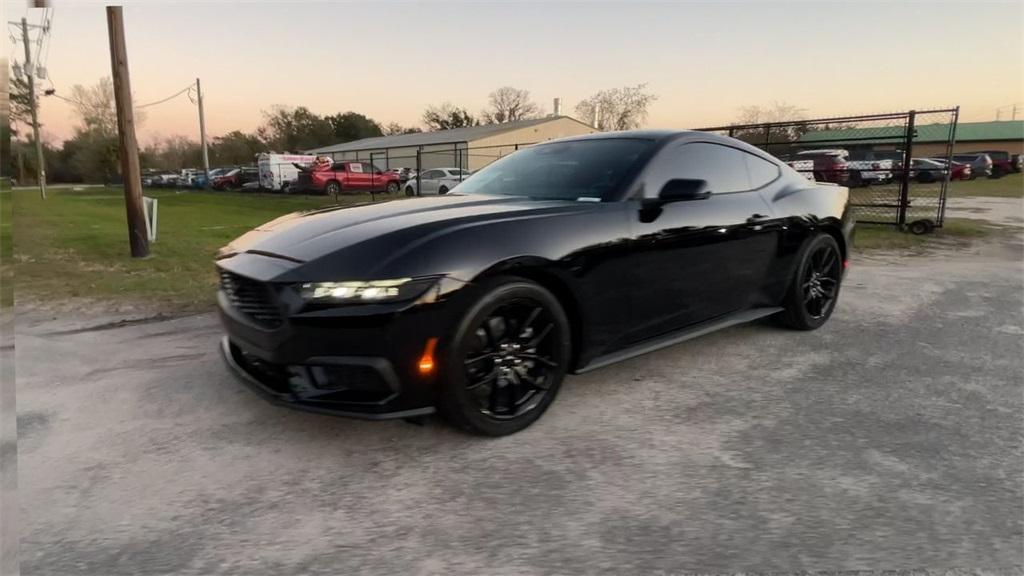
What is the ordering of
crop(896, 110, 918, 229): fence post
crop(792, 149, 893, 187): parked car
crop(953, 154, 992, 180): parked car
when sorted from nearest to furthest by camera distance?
crop(896, 110, 918, 229): fence post < crop(792, 149, 893, 187): parked car < crop(953, 154, 992, 180): parked car

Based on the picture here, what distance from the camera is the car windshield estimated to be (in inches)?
140

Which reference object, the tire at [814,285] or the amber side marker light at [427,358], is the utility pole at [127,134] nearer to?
the amber side marker light at [427,358]

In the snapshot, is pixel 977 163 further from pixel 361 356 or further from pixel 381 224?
pixel 361 356

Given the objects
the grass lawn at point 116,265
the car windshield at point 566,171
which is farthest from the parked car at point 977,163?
the car windshield at point 566,171

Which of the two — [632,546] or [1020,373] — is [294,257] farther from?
[1020,373]

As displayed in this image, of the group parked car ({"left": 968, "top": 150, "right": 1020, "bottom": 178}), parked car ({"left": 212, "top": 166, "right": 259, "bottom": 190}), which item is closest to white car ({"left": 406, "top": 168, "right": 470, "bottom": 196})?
parked car ({"left": 212, "top": 166, "right": 259, "bottom": 190})

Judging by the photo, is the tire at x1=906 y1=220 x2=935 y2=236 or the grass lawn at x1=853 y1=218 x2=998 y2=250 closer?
the grass lawn at x1=853 y1=218 x2=998 y2=250

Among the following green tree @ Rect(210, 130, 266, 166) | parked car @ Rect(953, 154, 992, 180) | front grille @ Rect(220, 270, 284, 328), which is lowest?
front grille @ Rect(220, 270, 284, 328)

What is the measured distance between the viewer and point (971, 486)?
2566 mm

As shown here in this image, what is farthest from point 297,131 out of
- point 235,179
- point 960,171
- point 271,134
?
point 960,171

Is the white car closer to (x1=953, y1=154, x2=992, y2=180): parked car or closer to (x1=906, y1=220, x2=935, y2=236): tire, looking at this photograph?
(x1=906, y1=220, x2=935, y2=236): tire

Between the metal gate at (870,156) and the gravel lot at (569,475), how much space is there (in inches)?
215

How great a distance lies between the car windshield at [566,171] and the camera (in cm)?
356

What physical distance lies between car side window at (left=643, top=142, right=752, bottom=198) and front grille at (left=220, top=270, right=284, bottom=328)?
2029mm
